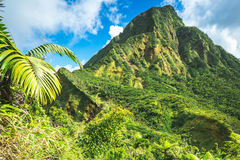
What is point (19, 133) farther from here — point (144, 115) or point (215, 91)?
point (215, 91)

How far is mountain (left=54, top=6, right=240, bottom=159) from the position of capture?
17156mm

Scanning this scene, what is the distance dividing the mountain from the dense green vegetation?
12cm

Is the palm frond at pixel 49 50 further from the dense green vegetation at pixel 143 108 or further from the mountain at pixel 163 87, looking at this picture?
the mountain at pixel 163 87

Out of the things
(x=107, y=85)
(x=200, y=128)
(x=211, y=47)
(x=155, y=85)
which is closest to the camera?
(x=200, y=128)

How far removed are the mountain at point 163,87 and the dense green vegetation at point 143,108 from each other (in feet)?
0.40

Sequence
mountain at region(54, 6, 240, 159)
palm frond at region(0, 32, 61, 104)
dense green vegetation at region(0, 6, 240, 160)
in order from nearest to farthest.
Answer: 1. palm frond at region(0, 32, 61, 104)
2. dense green vegetation at region(0, 6, 240, 160)
3. mountain at region(54, 6, 240, 159)

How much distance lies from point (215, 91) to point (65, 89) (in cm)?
4686

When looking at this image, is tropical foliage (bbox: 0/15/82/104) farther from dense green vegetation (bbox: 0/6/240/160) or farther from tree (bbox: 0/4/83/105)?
dense green vegetation (bbox: 0/6/240/160)

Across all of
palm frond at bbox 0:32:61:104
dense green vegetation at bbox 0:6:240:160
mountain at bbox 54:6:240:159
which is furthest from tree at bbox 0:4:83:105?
mountain at bbox 54:6:240:159

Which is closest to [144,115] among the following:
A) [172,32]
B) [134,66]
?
[134,66]

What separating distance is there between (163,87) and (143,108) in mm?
21938

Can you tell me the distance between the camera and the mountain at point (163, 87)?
17156 mm

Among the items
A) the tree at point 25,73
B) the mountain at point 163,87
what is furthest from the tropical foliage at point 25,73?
the mountain at point 163,87

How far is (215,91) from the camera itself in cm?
4522
